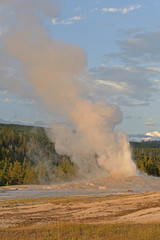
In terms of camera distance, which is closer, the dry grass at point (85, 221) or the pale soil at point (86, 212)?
the dry grass at point (85, 221)

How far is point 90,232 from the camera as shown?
65.8 feet

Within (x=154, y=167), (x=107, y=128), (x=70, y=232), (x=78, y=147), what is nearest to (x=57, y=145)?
(x=78, y=147)

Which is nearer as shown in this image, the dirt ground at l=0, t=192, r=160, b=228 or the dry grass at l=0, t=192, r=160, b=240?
the dry grass at l=0, t=192, r=160, b=240

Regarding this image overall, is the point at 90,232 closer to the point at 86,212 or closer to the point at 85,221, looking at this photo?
the point at 85,221

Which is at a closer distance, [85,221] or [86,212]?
[85,221]

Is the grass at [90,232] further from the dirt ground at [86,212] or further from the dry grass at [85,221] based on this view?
the dirt ground at [86,212]

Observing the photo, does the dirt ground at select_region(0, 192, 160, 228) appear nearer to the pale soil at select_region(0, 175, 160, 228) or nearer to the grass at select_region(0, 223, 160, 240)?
the pale soil at select_region(0, 175, 160, 228)

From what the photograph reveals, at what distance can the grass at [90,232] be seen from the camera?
18.8m

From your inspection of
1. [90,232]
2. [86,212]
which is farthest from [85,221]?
[90,232]

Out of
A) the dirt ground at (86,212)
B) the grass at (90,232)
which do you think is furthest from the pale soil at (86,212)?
the grass at (90,232)

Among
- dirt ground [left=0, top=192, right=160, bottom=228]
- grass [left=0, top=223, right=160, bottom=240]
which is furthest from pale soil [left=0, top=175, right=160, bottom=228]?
grass [left=0, top=223, right=160, bottom=240]

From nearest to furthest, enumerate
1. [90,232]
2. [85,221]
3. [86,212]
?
[90,232]
[85,221]
[86,212]

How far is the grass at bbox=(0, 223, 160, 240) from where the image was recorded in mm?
18797

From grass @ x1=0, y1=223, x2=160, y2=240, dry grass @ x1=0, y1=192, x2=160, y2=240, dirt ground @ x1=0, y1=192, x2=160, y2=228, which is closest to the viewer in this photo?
grass @ x1=0, y1=223, x2=160, y2=240
